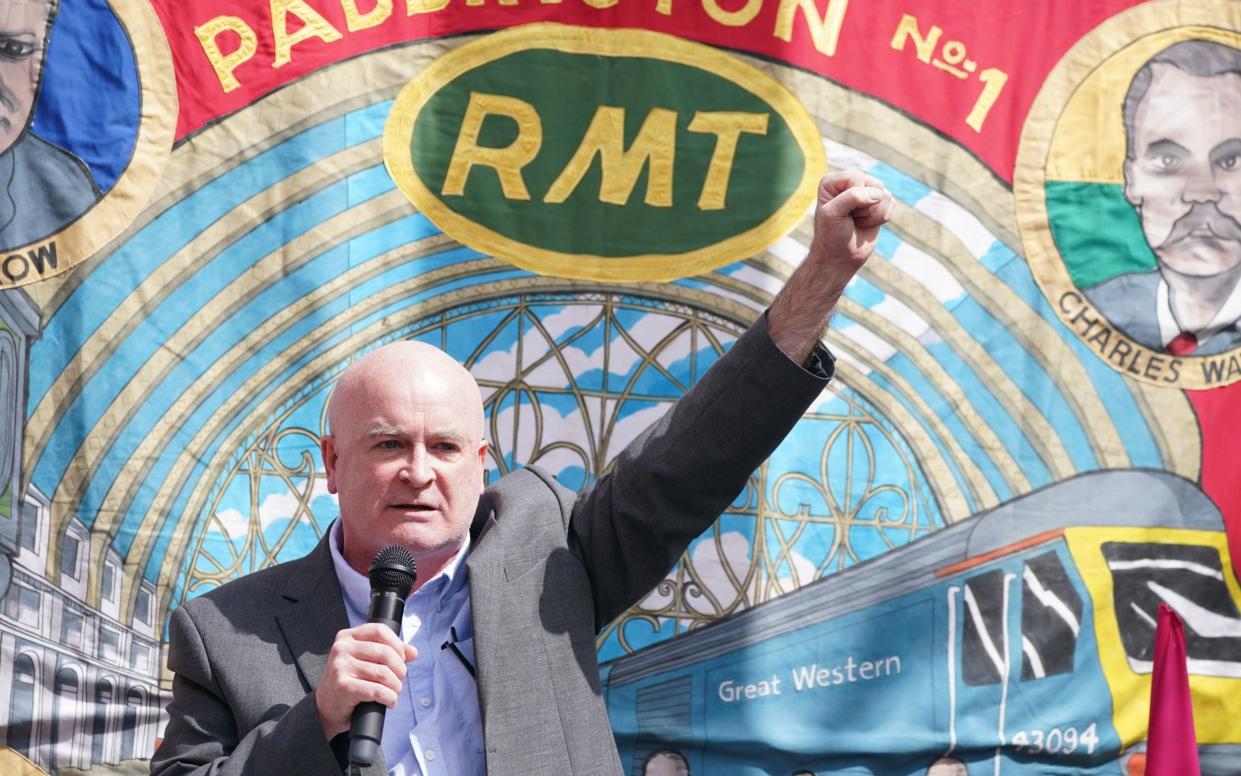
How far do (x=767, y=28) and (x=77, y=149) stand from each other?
174 centimetres

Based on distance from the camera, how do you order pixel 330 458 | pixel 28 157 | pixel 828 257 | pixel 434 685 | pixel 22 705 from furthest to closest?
pixel 28 157, pixel 22 705, pixel 330 458, pixel 434 685, pixel 828 257

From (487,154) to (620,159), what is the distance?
0.33 meters

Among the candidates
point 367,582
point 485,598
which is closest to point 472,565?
point 485,598

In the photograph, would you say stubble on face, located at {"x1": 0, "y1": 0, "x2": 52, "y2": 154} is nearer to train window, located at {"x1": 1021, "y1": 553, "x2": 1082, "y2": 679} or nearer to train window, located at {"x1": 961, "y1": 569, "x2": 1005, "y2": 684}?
train window, located at {"x1": 961, "y1": 569, "x2": 1005, "y2": 684}

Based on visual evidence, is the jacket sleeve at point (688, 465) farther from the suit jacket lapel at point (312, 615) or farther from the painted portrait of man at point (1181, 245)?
the painted portrait of man at point (1181, 245)

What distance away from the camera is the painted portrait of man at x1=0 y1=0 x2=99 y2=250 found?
3.49 metres

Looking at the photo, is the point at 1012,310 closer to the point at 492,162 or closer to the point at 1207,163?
the point at 1207,163

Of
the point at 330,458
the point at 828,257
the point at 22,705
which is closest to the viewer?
the point at 828,257

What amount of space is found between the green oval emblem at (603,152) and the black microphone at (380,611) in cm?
189

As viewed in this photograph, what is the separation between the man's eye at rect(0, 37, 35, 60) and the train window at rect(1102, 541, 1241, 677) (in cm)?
291

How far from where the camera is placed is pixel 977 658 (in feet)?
12.0

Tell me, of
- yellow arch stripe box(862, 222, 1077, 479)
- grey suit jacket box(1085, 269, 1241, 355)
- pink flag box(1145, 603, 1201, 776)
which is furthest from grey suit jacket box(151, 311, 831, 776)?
grey suit jacket box(1085, 269, 1241, 355)

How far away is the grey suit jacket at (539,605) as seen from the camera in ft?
6.82

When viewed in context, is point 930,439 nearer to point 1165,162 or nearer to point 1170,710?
point 1170,710
